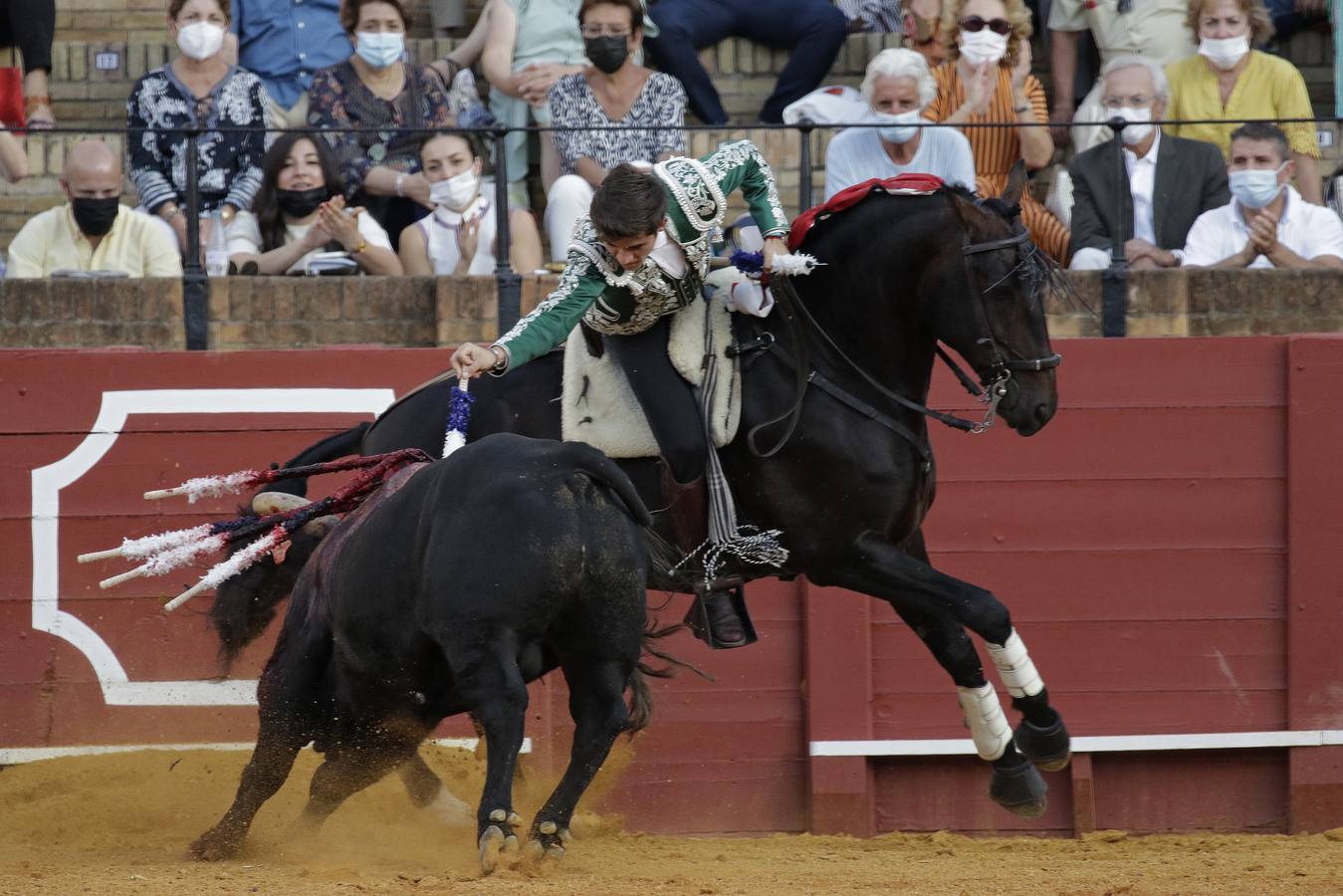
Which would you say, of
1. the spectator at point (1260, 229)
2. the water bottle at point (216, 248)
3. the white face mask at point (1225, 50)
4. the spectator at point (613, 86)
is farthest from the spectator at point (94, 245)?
the white face mask at point (1225, 50)

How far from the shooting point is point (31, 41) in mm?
8977

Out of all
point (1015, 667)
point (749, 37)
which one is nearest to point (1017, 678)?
point (1015, 667)

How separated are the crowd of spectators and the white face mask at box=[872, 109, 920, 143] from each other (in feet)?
0.04

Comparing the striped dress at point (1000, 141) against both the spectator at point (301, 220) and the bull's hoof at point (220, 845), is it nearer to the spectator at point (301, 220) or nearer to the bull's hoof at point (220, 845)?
the spectator at point (301, 220)

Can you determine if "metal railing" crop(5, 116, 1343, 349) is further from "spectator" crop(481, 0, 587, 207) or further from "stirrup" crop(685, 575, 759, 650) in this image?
"stirrup" crop(685, 575, 759, 650)

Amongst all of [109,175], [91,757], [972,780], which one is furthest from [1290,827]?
[109,175]

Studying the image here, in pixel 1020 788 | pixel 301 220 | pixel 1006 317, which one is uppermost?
pixel 301 220

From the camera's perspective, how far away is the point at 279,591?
246 inches

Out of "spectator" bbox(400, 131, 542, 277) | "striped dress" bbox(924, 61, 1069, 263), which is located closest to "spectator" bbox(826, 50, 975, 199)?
"striped dress" bbox(924, 61, 1069, 263)

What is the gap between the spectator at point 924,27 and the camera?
880 cm

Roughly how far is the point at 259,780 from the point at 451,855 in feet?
1.96

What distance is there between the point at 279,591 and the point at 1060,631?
321cm

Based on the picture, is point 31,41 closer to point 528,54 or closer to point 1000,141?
point 528,54

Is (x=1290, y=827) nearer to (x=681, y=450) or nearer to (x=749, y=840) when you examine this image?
(x=749, y=840)
